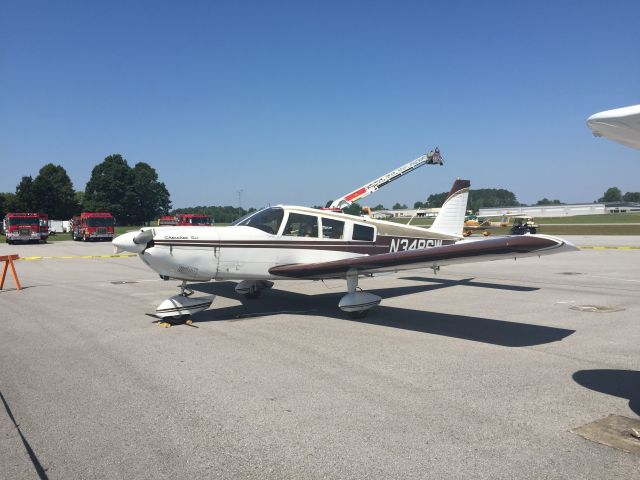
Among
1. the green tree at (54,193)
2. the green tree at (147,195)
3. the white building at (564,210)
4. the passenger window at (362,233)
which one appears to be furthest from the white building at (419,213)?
the green tree at (54,193)

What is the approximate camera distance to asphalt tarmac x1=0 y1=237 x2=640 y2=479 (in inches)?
137

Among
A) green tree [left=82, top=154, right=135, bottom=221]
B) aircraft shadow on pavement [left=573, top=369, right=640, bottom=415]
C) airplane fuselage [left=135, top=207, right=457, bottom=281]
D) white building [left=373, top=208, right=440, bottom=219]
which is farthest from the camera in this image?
green tree [left=82, top=154, right=135, bottom=221]

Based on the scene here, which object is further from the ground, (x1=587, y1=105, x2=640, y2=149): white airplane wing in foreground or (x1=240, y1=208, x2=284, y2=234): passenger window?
(x1=587, y1=105, x2=640, y2=149): white airplane wing in foreground

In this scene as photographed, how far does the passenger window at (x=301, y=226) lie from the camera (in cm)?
932

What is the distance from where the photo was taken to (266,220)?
923 cm

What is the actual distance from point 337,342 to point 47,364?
3903mm

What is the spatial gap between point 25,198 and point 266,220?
89802mm

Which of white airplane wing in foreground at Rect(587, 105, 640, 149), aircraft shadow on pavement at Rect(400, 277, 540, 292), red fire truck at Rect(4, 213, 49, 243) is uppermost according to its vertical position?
white airplane wing in foreground at Rect(587, 105, 640, 149)

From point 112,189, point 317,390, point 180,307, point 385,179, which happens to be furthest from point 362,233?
point 112,189

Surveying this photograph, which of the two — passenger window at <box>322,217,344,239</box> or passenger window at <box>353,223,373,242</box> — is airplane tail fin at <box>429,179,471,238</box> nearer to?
passenger window at <box>353,223,373,242</box>

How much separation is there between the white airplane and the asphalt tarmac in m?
0.80

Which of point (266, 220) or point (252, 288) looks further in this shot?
point (252, 288)

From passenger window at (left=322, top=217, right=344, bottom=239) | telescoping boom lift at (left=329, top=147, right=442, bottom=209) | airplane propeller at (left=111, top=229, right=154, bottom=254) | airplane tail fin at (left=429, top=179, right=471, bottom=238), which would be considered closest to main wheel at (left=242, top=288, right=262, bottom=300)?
passenger window at (left=322, top=217, right=344, bottom=239)

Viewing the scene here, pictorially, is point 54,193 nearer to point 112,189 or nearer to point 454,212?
point 112,189
